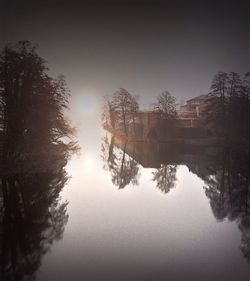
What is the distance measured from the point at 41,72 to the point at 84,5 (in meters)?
0.85

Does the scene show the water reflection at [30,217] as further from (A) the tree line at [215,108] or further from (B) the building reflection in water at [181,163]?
(A) the tree line at [215,108]

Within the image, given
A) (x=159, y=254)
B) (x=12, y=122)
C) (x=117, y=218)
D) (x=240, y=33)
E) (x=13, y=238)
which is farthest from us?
(x=240, y=33)

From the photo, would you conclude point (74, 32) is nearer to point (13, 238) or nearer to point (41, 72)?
point (41, 72)

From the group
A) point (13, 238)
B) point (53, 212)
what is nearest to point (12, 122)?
point (53, 212)

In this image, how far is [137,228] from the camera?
2506 millimetres

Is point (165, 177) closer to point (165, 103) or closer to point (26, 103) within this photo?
point (165, 103)

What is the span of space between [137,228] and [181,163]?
1235 millimetres

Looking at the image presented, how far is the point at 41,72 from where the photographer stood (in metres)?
3.32

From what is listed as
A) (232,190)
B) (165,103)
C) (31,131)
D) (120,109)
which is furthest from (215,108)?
(31,131)

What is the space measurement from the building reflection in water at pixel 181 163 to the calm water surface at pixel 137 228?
Result: 2 cm

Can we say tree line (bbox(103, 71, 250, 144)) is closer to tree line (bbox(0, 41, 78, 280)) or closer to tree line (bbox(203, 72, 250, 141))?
tree line (bbox(203, 72, 250, 141))

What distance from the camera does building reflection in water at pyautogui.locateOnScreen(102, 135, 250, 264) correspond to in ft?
10.3

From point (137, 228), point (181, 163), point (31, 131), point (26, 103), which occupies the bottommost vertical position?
point (137, 228)

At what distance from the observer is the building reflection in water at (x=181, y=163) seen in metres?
3.14
